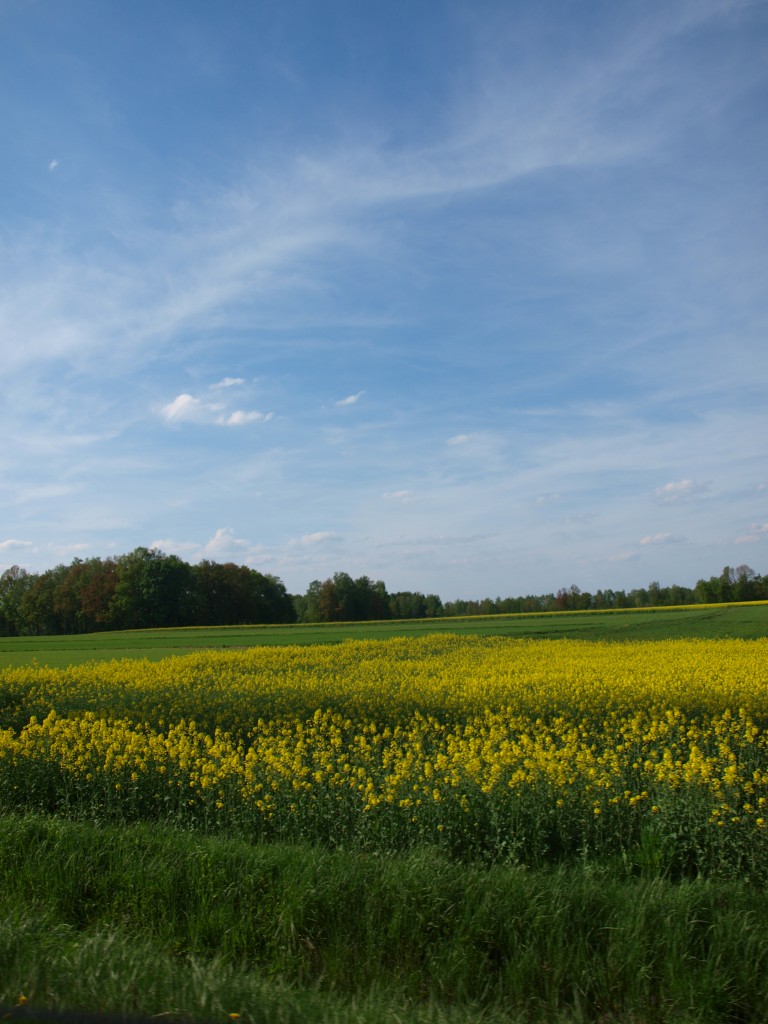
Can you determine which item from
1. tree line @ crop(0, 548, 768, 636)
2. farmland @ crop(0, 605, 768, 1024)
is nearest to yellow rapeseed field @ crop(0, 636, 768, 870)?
farmland @ crop(0, 605, 768, 1024)

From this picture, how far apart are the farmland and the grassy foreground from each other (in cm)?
2

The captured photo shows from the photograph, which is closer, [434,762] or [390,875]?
[390,875]

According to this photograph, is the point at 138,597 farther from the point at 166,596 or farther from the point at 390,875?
the point at 390,875

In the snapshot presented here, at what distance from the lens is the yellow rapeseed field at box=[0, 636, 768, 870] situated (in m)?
6.48

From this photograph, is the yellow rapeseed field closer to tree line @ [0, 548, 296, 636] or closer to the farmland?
the farmland

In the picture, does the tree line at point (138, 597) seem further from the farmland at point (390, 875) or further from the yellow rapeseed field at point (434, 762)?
the farmland at point (390, 875)

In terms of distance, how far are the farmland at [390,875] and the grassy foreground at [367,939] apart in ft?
0.05

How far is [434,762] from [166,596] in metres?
88.0

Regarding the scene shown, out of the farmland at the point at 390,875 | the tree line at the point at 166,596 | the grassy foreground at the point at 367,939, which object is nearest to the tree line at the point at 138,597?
the tree line at the point at 166,596

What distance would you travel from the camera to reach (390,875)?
517 centimetres

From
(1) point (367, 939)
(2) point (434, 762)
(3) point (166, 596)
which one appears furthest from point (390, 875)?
(3) point (166, 596)

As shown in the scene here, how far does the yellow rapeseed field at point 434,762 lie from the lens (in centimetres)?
648

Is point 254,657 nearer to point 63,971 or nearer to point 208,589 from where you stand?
point 63,971

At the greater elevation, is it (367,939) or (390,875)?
(390,875)
